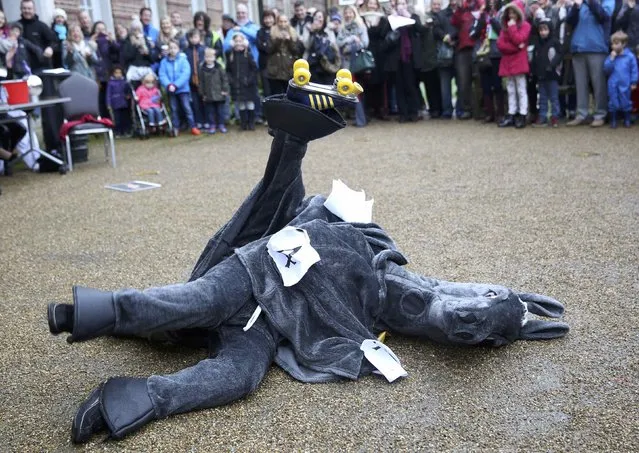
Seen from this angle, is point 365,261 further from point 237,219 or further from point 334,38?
point 334,38

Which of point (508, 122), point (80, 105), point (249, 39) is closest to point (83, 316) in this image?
point (80, 105)

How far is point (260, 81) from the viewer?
11.0 m

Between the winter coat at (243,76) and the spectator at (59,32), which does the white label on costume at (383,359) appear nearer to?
the winter coat at (243,76)

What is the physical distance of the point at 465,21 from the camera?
9695mm

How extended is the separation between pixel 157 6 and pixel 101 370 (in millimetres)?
11780

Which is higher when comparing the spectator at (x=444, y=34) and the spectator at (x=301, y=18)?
the spectator at (x=301, y=18)

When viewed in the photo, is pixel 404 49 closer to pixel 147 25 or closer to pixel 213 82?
pixel 213 82

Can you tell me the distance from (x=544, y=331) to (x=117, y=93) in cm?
867

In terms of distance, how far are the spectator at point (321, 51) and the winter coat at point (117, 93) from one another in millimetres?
2684

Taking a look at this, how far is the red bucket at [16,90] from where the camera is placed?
21.8 feet

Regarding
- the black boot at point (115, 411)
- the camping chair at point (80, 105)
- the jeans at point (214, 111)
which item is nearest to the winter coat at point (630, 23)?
the jeans at point (214, 111)

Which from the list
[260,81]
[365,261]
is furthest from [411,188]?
[260,81]

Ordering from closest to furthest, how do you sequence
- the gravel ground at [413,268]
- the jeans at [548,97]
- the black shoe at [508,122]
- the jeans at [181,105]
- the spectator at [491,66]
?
the gravel ground at [413,268], the jeans at [548,97], the spectator at [491,66], the black shoe at [508,122], the jeans at [181,105]

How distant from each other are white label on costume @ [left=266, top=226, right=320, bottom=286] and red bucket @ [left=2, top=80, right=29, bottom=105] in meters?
5.20
